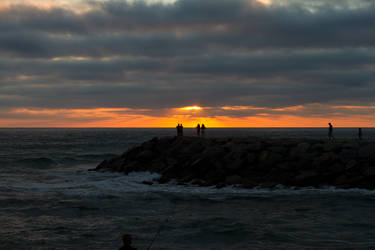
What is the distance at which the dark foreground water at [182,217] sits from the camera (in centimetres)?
1120

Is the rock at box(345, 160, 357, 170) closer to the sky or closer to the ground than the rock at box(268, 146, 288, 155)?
closer to the ground

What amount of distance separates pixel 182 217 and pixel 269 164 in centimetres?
904

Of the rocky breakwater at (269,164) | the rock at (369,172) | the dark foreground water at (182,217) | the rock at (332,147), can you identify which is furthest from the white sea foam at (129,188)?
the rock at (332,147)

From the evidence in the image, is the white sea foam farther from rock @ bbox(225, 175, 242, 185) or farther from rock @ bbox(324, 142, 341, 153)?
rock @ bbox(324, 142, 341, 153)

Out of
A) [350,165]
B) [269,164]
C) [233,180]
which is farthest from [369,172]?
[233,180]

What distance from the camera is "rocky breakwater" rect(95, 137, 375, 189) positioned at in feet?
66.4

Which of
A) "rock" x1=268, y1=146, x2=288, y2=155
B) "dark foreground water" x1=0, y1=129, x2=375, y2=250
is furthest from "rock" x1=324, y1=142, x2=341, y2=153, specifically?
"dark foreground water" x1=0, y1=129, x2=375, y2=250

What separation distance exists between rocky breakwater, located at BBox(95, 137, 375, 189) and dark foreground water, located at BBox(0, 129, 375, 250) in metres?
1.12

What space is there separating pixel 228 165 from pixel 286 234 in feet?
34.4

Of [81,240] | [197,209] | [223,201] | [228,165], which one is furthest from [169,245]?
[228,165]

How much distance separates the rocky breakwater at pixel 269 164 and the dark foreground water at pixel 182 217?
1.12 m

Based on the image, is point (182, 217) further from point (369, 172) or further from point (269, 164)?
point (369, 172)

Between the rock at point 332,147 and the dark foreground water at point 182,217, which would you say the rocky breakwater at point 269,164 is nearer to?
the rock at point 332,147

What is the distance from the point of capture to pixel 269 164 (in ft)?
71.5
